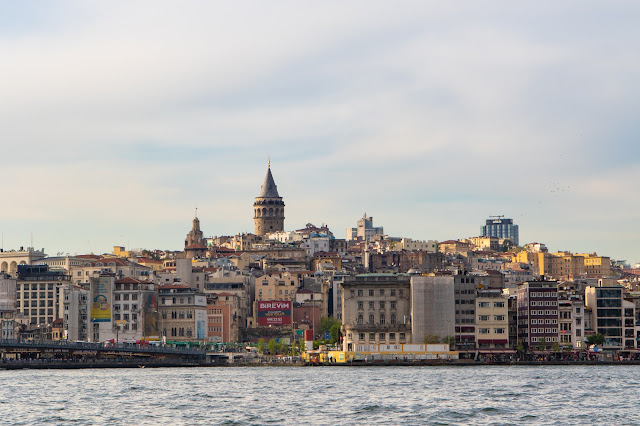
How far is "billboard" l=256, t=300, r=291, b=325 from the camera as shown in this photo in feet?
555

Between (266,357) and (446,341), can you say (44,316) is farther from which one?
(446,341)

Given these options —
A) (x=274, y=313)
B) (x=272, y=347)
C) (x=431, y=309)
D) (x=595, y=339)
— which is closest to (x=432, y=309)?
(x=431, y=309)

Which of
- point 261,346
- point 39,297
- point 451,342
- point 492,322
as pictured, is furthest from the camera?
point 39,297

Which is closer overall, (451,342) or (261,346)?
(451,342)

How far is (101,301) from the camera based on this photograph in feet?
508

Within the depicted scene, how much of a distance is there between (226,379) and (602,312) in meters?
49.8

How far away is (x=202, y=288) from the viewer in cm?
18050

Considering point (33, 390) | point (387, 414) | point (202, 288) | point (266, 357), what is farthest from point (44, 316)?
point (387, 414)

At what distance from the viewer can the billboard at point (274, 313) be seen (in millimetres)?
169250

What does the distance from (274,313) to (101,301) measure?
79.3ft

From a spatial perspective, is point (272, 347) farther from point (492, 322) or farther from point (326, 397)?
point (326, 397)

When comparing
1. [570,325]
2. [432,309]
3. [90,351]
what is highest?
[432,309]

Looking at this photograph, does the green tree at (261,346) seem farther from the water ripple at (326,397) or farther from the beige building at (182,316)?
the water ripple at (326,397)

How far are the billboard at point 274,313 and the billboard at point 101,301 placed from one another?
2230 cm
